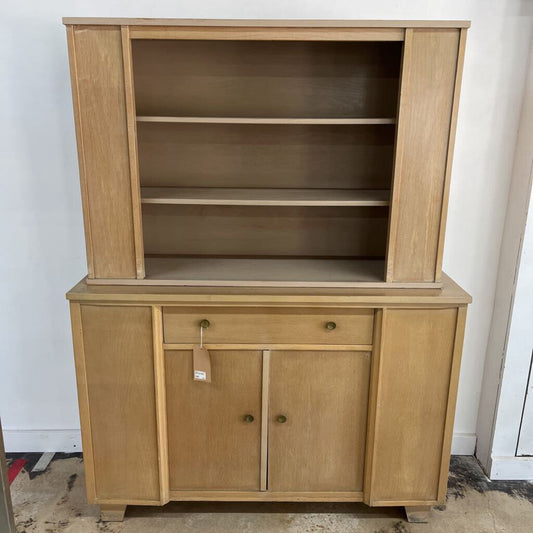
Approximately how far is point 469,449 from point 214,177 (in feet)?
5.60

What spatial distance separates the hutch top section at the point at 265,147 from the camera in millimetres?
1538

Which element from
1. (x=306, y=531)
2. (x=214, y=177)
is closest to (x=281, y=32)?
(x=214, y=177)

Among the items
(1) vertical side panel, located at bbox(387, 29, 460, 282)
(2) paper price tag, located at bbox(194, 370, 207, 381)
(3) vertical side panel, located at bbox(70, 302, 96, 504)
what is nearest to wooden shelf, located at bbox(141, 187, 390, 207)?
(1) vertical side panel, located at bbox(387, 29, 460, 282)

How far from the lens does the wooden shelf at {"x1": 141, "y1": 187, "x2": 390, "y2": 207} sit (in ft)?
5.49

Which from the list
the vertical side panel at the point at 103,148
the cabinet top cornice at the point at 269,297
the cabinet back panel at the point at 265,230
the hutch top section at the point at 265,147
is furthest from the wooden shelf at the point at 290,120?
the cabinet top cornice at the point at 269,297

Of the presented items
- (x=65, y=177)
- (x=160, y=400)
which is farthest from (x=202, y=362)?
(x=65, y=177)

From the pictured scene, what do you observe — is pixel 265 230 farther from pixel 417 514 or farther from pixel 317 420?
pixel 417 514

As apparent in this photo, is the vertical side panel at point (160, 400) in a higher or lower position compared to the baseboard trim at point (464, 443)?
higher

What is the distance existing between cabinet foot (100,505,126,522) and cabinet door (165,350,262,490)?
22 cm

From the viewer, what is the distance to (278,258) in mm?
2037

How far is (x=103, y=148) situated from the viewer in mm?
1605

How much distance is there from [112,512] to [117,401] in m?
0.48

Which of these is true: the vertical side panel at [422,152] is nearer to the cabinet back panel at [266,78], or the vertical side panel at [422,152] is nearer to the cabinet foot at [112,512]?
the cabinet back panel at [266,78]

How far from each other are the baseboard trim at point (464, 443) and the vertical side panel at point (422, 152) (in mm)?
978
